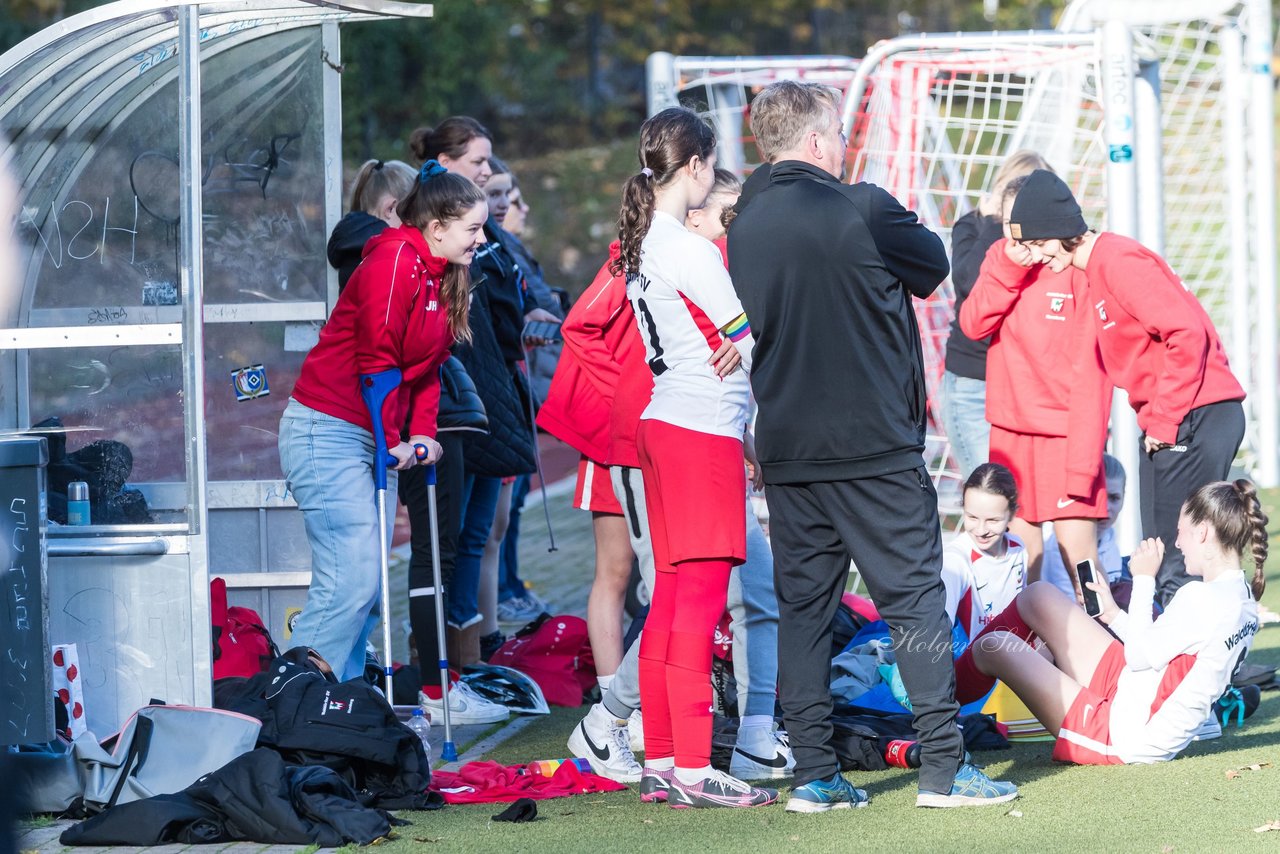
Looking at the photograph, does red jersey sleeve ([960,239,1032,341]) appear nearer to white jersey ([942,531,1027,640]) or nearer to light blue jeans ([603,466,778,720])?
white jersey ([942,531,1027,640])

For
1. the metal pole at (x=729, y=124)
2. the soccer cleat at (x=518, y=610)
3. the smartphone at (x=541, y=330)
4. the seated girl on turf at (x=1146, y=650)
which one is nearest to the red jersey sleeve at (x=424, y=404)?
the smartphone at (x=541, y=330)

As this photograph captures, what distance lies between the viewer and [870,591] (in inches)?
176

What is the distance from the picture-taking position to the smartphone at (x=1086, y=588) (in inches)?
227

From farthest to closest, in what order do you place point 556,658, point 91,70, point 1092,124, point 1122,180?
point 1092,124 < point 1122,180 < point 556,658 < point 91,70

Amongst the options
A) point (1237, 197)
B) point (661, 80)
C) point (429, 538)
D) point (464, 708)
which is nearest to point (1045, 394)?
point (429, 538)

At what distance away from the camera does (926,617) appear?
437 cm

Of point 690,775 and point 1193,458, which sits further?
point 1193,458

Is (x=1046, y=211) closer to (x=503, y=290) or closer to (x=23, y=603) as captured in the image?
(x=503, y=290)

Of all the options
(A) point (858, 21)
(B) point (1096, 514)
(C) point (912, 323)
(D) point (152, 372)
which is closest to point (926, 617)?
(C) point (912, 323)

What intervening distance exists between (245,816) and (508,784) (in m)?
0.90

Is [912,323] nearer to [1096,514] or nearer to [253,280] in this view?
[1096,514]

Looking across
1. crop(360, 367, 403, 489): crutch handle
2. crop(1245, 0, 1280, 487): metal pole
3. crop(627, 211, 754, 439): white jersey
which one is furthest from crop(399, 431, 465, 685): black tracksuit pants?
crop(1245, 0, 1280, 487): metal pole

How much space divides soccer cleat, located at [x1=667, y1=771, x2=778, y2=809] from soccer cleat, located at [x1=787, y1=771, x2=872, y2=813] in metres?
0.14

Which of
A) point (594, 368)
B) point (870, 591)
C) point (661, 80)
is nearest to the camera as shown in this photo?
point (870, 591)
